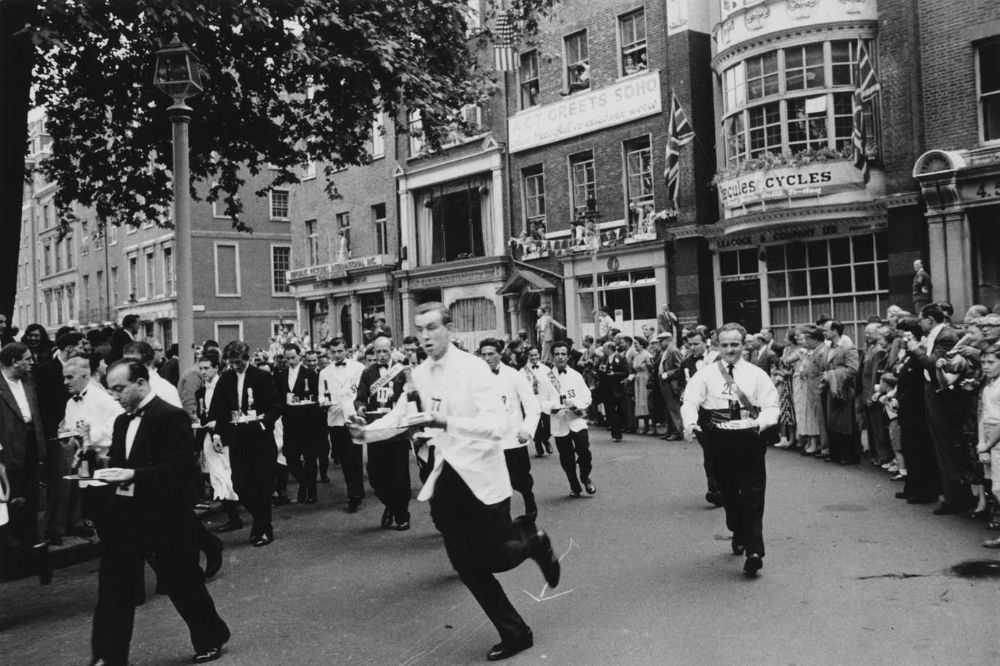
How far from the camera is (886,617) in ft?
18.8

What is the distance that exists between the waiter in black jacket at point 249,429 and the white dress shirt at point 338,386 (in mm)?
2062

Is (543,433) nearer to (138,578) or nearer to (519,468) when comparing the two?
(519,468)

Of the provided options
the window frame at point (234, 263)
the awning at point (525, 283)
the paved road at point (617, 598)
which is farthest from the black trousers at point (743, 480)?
the window frame at point (234, 263)

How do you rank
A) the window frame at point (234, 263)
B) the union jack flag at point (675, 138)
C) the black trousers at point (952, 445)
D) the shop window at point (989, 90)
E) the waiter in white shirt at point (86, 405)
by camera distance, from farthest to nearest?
the window frame at point (234, 263)
the union jack flag at point (675, 138)
the shop window at point (989, 90)
the black trousers at point (952, 445)
the waiter in white shirt at point (86, 405)

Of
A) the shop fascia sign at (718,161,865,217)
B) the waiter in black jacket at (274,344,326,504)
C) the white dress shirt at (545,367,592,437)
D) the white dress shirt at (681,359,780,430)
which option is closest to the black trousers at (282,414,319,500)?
the waiter in black jacket at (274,344,326,504)

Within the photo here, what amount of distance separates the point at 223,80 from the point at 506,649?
10.5 m

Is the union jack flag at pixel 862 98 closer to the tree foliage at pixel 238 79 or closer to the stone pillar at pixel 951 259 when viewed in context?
the stone pillar at pixel 951 259

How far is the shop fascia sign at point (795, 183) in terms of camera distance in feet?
A: 63.1

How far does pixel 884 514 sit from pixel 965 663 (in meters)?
4.31

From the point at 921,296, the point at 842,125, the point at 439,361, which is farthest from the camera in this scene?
the point at 842,125

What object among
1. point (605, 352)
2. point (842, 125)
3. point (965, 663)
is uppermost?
point (842, 125)

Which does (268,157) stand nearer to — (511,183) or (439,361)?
(439,361)

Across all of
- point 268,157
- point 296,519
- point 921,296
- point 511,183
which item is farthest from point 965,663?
point 511,183

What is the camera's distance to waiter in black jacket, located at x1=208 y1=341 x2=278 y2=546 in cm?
904
